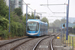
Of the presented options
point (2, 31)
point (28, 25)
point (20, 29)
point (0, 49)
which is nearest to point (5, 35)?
point (2, 31)

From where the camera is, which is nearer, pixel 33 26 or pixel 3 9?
pixel 3 9

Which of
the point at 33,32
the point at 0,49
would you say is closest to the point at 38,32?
the point at 33,32

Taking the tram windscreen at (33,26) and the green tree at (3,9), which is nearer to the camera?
the green tree at (3,9)

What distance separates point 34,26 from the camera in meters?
37.3

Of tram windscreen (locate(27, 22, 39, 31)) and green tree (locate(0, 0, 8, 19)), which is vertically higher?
green tree (locate(0, 0, 8, 19))

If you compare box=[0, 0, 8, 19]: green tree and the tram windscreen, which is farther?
the tram windscreen

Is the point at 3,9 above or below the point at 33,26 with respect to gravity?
above

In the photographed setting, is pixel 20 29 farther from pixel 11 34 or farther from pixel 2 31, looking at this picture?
pixel 2 31

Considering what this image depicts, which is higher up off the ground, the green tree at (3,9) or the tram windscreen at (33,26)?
the green tree at (3,9)

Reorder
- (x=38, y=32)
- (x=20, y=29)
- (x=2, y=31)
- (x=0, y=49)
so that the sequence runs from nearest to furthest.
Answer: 1. (x=0, y=49)
2. (x=2, y=31)
3. (x=38, y=32)
4. (x=20, y=29)

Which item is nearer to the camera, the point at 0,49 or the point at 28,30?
the point at 0,49

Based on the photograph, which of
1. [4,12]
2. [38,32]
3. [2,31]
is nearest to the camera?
[2,31]

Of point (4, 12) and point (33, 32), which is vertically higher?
point (4, 12)

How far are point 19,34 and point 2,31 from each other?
10217 millimetres
